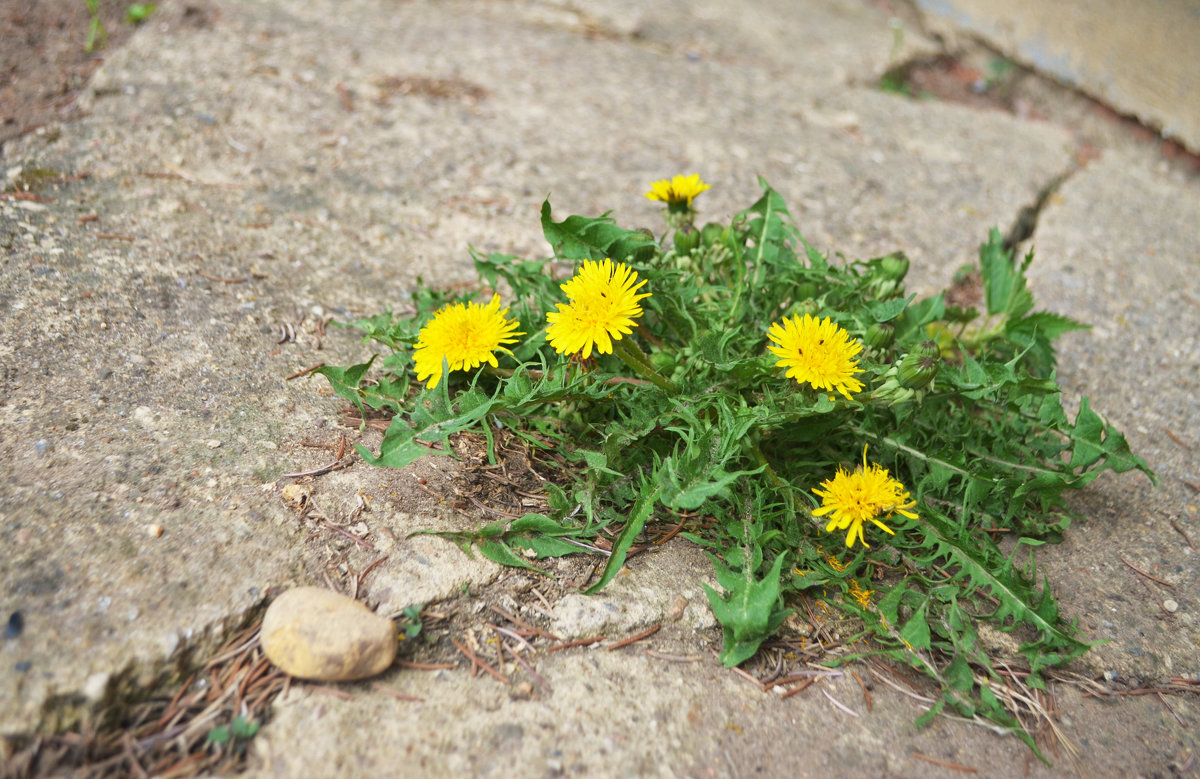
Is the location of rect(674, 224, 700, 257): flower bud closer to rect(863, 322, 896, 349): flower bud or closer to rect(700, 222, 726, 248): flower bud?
rect(700, 222, 726, 248): flower bud

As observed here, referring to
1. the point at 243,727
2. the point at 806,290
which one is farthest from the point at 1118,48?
the point at 243,727

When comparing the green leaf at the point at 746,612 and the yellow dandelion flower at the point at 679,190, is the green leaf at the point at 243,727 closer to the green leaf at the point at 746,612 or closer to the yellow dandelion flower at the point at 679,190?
the green leaf at the point at 746,612

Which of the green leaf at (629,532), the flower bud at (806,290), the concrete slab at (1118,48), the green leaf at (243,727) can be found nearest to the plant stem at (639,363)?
the green leaf at (629,532)

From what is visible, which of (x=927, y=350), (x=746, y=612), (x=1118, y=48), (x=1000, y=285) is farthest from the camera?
(x=1118, y=48)

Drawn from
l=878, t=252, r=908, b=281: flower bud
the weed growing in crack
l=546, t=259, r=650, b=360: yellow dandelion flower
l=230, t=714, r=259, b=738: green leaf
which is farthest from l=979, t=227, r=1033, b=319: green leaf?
l=230, t=714, r=259, b=738: green leaf

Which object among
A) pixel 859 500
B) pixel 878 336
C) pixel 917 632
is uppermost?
pixel 878 336

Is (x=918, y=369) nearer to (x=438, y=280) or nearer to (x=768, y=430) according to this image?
(x=768, y=430)

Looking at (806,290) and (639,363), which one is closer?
(639,363)

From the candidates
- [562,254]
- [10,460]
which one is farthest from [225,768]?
[562,254]

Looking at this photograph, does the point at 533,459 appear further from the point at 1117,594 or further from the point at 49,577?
the point at 1117,594
